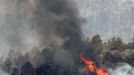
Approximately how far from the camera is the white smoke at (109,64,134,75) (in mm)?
79831

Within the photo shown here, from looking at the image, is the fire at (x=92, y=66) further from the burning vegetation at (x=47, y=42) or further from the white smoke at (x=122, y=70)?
the white smoke at (x=122, y=70)

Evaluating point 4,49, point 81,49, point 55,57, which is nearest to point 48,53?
point 55,57

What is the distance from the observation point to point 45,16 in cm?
7544

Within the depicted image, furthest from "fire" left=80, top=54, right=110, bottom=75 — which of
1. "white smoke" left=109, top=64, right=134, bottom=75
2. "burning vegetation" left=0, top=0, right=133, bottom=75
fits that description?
"white smoke" left=109, top=64, right=134, bottom=75

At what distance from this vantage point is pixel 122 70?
8069cm

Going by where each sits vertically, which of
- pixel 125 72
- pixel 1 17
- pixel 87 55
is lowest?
pixel 125 72

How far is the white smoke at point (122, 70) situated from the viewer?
79831 mm

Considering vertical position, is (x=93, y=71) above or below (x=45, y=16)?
below

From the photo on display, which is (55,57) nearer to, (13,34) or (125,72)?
(13,34)

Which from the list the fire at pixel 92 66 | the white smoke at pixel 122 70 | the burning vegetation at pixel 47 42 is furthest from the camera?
the white smoke at pixel 122 70

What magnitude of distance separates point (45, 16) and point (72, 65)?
11.0 m

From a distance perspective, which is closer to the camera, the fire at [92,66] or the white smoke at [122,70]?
the fire at [92,66]

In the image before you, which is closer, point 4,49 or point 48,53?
point 48,53

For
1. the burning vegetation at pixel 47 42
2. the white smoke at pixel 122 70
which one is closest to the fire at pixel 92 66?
the burning vegetation at pixel 47 42
